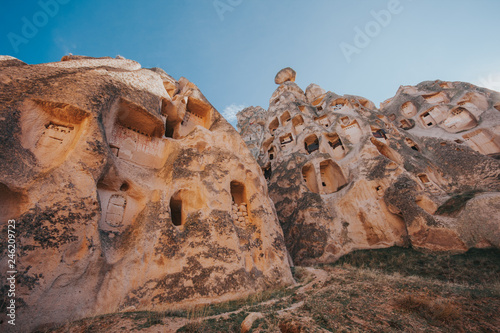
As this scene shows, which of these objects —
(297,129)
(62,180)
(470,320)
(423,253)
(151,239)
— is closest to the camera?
(470,320)

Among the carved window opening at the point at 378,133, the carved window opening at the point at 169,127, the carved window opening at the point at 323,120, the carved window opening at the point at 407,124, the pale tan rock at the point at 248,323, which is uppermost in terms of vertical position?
the carved window opening at the point at 323,120

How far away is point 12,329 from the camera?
3.41 m

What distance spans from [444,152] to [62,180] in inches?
860

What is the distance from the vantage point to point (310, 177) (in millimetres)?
A: 15375

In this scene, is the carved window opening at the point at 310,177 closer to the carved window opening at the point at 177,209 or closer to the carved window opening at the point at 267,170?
the carved window opening at the point at 267,170

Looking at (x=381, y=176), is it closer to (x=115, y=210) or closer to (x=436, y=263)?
(x=436, y=263)

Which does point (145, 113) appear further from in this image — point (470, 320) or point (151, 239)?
point (470, 320)

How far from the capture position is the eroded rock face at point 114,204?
14.5 ft

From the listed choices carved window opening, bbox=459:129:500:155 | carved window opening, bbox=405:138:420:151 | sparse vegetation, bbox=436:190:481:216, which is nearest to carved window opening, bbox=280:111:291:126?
carved window opening, bbox=405:138:420:151

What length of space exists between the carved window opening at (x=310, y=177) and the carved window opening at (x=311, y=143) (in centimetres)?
313

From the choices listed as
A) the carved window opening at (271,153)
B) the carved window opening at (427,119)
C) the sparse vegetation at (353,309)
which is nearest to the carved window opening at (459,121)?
the carved window opening at (427,119)

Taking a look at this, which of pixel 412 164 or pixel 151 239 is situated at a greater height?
pixel 412 164

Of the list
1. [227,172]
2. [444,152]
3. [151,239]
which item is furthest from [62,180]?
[444,152]

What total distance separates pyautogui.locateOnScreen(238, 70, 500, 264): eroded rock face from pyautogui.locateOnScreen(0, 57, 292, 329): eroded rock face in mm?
5515
